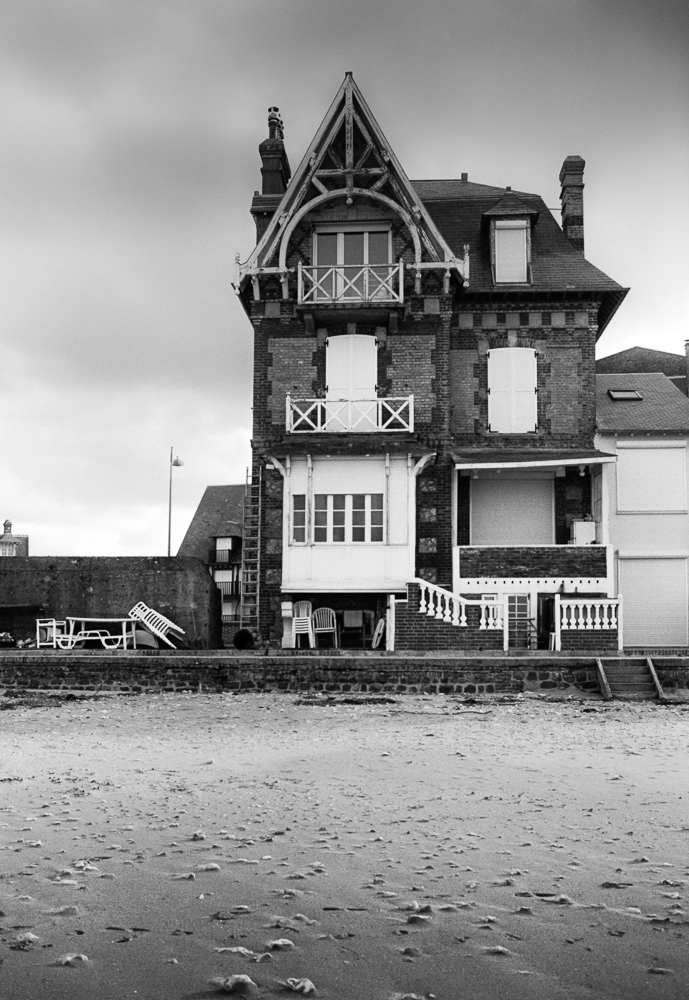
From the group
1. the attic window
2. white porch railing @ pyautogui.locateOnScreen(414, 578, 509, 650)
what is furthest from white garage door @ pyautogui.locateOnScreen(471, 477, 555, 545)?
white porch railing @ pyautogui.locateOnScreen(414, 578, 509, 650)

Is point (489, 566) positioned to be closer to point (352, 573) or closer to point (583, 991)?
point (352, 573)

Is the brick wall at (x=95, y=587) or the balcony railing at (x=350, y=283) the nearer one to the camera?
the brick wall at (x=95, y=587)

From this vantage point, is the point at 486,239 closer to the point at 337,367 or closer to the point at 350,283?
the point at 350,283

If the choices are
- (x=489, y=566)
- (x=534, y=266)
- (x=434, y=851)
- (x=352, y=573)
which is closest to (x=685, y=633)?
(x=489, y=566)

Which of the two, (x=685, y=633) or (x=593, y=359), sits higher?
(x=593, y=359)

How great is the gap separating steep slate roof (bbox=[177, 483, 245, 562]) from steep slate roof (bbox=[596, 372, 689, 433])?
73.1 ft

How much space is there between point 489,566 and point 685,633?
19.1 ft

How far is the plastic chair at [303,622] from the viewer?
24.9m

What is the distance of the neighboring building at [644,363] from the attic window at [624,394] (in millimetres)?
6829

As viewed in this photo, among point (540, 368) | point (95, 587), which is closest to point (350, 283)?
point (540, 368)

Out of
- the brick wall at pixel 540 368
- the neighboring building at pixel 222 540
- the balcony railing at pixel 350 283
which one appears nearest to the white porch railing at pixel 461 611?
the brick wall at pixel 540 368

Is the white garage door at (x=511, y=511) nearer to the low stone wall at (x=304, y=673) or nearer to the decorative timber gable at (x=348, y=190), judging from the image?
the decorative timber gable at (x=348, y=190)

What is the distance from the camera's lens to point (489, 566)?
78.4 feet

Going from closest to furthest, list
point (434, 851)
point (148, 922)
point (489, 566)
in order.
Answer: point (148, 922), point (434, 851), point (489, 566)
